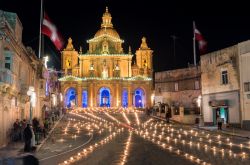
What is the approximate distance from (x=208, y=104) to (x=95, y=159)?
2876 centimetres

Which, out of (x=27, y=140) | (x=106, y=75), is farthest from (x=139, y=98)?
(x=27, y=140)

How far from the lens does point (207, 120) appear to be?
43000mm

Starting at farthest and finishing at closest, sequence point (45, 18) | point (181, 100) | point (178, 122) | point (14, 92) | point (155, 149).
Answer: point (181, 100) < point (178, 122) < point (45, 18) < point (14, 92) < point (155, 149)

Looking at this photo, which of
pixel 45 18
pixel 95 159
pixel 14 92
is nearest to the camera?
pixel 95 159

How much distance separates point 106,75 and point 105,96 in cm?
519

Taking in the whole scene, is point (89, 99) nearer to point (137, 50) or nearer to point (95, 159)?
point (137, 50)

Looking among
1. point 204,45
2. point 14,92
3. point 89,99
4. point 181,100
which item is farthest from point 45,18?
point 89,99

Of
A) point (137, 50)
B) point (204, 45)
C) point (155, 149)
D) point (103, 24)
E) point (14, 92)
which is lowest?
point (155, 149)

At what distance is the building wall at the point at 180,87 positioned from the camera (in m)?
63.9

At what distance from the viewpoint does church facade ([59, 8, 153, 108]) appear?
86.1m

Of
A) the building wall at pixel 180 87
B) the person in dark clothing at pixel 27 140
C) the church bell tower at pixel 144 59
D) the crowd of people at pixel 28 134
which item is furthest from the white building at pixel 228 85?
the church bell tower at pixel 144 59

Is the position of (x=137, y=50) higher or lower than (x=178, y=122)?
higher

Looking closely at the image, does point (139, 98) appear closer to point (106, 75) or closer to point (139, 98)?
point (139, 98)

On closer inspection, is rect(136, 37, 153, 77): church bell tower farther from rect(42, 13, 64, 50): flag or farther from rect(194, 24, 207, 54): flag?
rect(42, 13, 64, 50): flag
